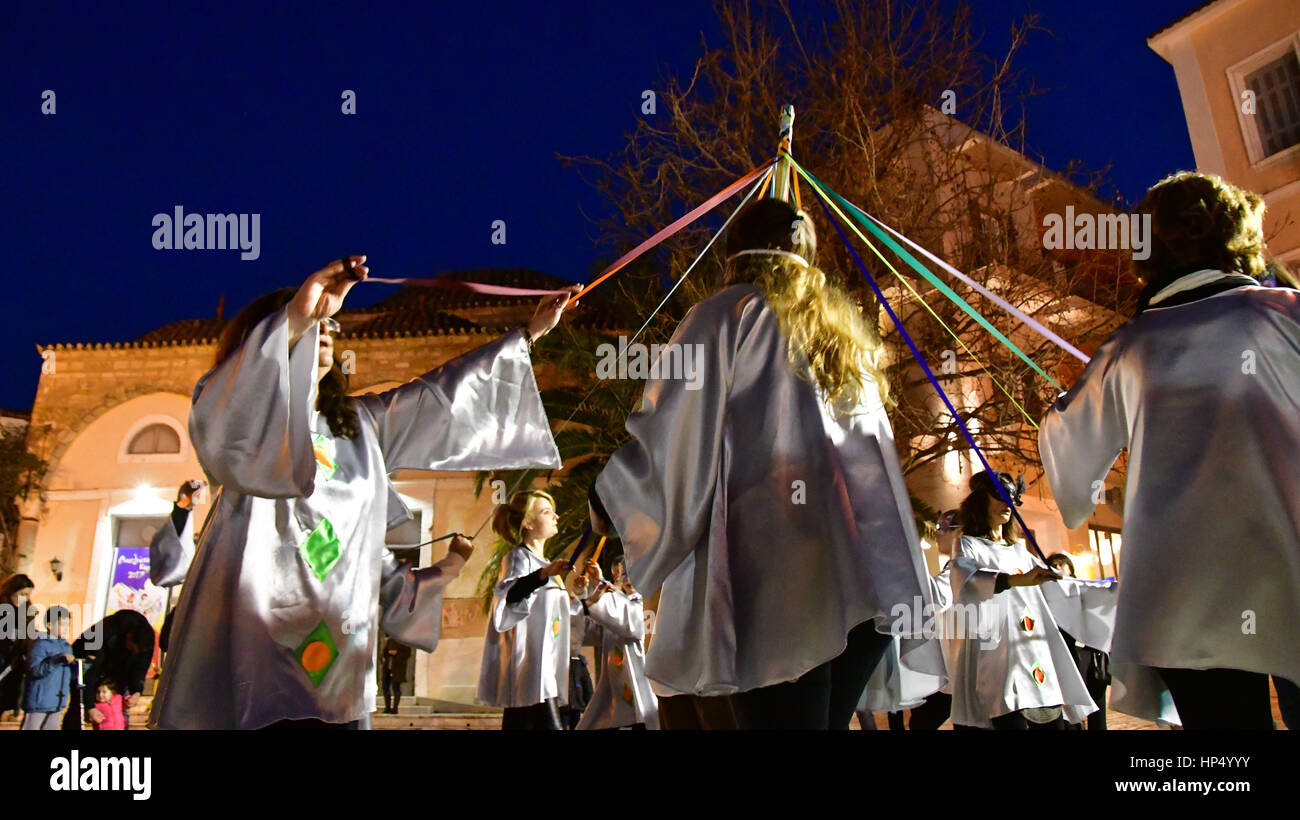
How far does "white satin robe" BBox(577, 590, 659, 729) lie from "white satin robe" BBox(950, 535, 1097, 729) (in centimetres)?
271

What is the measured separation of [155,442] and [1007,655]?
20.2m

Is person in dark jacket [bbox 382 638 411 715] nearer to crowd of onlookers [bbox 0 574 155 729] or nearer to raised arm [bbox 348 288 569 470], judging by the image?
crowd of onlookers [bbox 0 574 155 729]

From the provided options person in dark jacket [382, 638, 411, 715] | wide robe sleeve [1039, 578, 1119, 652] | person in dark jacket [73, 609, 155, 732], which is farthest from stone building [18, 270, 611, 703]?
wide robe sleeve [1039, 578, 1119, 652]

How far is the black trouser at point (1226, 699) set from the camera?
239 centimetres

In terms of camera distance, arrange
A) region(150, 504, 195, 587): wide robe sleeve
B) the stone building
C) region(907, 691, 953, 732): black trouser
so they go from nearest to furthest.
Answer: region(150, 504, 195, 587): wide robe sleeve → region(907, 691, 953, 732): black trouser → the stone building

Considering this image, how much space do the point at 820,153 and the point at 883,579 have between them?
33.0ft

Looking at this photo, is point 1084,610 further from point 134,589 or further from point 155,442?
point 155,442

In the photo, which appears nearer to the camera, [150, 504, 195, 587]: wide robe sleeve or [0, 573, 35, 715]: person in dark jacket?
[150, 504, 195, 587]: wide robe sleeve

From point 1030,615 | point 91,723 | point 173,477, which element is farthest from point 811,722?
point 173,477

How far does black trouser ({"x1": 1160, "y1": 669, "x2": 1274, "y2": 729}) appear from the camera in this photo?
2.39 metres

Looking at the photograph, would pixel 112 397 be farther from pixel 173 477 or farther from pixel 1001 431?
pixel 1001 431

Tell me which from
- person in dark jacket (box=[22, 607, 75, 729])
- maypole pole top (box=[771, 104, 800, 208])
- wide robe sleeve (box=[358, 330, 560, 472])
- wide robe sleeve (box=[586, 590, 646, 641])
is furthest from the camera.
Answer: person in dark jacket (box=[22, 607, 75, 729])

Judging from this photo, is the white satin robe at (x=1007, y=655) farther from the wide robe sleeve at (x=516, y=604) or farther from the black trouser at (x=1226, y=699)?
the black trouser at (x=1226, y=699)

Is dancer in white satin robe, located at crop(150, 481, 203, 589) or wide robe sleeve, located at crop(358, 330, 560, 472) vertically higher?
wide robe sleeve, located at crop(358, 330, 560, 472)
